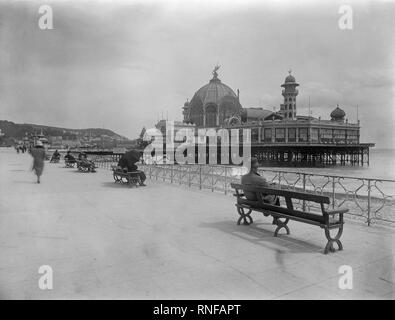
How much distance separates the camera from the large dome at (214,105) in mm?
82312

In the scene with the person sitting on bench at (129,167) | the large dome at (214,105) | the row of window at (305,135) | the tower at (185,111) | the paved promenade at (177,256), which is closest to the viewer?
the paved promenade at (177,256)

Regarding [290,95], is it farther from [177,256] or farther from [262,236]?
[177,256]

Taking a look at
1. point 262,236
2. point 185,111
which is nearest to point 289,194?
point 262,236

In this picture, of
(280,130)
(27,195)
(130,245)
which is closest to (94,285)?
(130,245)

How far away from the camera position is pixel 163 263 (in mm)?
4367

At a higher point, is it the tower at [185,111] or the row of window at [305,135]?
the tower at [185,111]

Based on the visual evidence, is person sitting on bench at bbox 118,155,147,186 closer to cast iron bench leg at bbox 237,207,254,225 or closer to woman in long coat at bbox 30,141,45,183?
woman in long coat at bbox 30,141,45,183

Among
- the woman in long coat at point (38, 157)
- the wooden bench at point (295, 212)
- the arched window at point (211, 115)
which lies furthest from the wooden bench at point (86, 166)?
the arched window at point (211, 115)

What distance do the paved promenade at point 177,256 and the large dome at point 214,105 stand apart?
75432mm

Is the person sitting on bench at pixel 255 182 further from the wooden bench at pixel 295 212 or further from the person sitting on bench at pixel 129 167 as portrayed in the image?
the person sitting on bench at pixel 129 167

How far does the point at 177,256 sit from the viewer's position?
4637mm

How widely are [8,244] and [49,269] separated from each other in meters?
1.66

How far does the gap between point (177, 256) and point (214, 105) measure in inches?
3123
